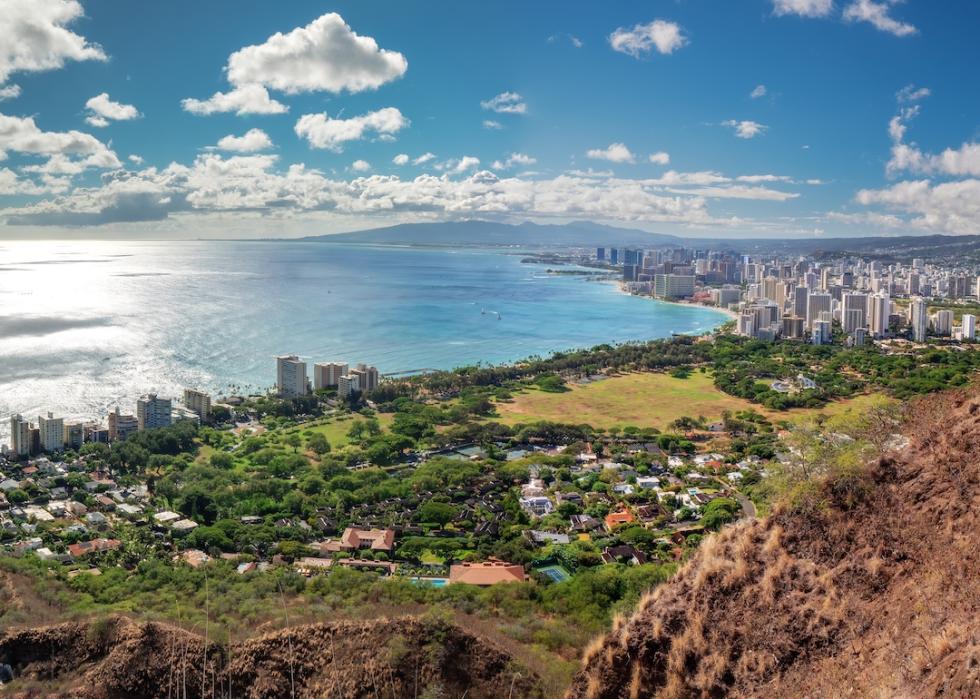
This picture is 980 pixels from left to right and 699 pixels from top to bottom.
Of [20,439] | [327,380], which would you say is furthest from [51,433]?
[327,380]

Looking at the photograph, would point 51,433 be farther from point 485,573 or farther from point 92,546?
point 485,573

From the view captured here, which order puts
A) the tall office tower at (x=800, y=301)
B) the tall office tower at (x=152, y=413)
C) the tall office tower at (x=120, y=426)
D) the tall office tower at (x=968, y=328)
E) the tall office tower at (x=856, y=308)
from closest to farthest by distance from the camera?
the tall office tower at (x=120, y=426)
the tall office tower at (x=152, y=413)
the tall office tower at (x=968, y=328)
the tall office tower at (x=856, y=308)
the tall office tower at (x=800, y=301)

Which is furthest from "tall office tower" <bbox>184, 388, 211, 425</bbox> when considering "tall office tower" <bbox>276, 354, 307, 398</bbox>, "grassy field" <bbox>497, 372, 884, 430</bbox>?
"grassy field" <bbox>497, 372, 884, 430</bbox>

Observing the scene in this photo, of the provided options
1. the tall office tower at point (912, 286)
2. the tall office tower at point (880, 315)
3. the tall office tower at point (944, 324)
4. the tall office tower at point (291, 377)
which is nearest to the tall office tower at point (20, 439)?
the tall office tower at point (291, 377)

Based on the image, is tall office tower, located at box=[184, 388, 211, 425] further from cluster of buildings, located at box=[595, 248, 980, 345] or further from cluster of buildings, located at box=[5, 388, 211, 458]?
cluster of buildings, located at box=[595, 248, 980, 345]

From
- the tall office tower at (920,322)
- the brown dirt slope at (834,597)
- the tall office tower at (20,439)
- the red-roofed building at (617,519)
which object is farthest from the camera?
the tall office tower at (920,322)

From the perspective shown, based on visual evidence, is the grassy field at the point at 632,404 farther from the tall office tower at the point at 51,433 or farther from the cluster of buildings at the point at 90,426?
the tall office tower at the point at 51,433
